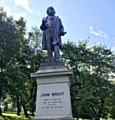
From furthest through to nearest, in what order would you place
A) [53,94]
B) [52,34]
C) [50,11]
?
1. [50,11]
2. [52,34]
3. [53,94]

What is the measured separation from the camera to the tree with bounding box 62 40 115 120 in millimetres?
26763

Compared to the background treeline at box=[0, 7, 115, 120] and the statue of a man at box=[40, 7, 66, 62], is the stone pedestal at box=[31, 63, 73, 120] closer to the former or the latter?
the statue of a man at box=[40, 7, 66, 62]

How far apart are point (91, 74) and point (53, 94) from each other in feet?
72.0

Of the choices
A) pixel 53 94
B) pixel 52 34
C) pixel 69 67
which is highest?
pixel 69 67

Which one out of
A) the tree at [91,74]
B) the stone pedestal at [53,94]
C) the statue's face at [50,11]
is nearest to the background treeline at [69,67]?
the tree at [91,74]

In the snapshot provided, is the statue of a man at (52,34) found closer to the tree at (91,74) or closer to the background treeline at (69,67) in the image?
the background treeline at (69,67)

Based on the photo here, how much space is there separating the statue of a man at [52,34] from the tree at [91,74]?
53.8ft

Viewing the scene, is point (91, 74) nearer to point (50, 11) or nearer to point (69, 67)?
point (69, 67)

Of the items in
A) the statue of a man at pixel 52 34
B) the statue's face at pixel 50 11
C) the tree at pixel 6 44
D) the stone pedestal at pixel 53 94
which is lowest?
the stone pedestal at pixel 53 94

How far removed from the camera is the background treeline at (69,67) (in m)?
24.5

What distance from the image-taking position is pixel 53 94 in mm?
8734

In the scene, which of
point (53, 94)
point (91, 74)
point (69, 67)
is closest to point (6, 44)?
point (69, 67)

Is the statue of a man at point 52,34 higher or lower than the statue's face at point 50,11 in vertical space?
lower

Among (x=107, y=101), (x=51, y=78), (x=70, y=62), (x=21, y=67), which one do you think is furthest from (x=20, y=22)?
(x=51, y=78)
